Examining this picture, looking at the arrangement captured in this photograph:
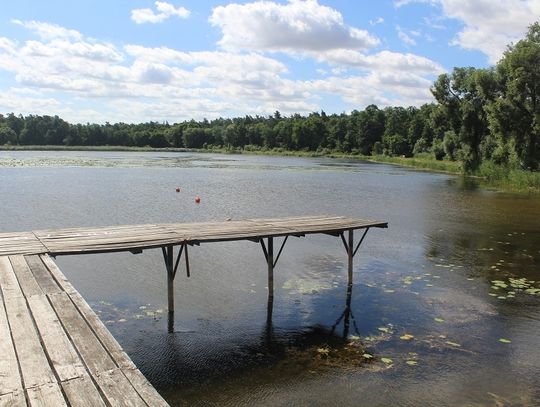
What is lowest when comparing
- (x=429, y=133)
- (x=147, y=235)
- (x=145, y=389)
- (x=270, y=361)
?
(x=270, y=361)

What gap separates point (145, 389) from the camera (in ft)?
15.9

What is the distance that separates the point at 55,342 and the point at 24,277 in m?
2.93

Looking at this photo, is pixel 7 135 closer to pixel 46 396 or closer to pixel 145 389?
pixel 46 396

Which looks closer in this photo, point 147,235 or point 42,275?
point 42,275

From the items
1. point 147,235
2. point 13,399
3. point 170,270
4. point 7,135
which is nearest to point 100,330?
point 13,399

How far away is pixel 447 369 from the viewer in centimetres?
962

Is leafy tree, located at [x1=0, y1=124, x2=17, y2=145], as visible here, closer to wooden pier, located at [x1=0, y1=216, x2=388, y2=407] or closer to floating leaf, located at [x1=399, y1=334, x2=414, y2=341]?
wooden pier, located at [x1=0, y1=216, x2=388, y2=407]

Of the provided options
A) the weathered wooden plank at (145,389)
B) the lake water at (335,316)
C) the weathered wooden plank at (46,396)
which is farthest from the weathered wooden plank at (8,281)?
the weathered wooden plank at (145,389)

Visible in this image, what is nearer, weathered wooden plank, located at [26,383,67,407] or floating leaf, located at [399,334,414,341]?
weathered wooden plank, located at [26,383,67,407]

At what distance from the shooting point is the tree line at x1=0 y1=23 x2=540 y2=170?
4538 cm

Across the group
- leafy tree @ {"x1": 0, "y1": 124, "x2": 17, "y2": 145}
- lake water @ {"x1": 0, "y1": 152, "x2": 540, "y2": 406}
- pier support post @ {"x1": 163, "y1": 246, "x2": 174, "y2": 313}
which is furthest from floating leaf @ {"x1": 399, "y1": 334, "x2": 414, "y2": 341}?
leafy tree @ {"x1": 0, "y1": 124, "x2": 17, "y2": 145}

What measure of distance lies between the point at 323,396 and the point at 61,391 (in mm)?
4921

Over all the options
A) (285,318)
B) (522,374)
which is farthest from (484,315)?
(285,318)

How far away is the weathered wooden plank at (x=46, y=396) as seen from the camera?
448cm
